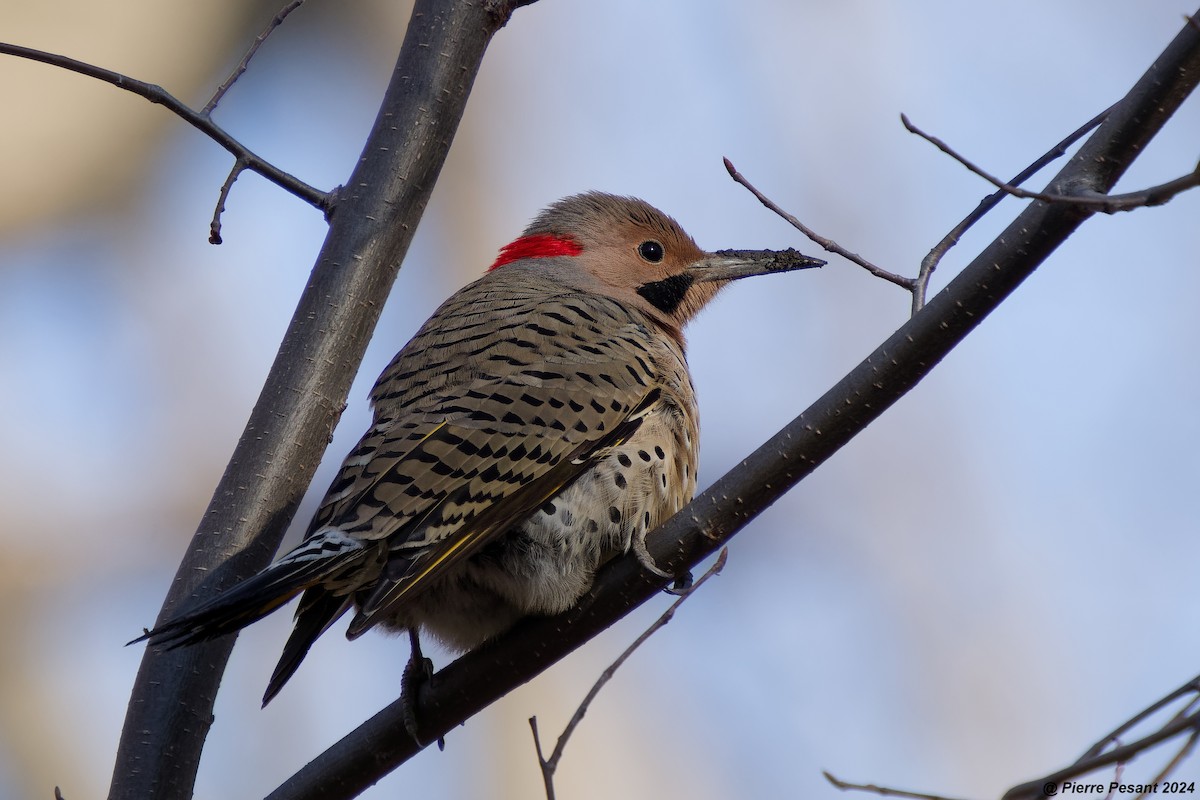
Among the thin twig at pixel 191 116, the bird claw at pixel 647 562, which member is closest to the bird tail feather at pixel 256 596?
the bird claw at pixel 647 562

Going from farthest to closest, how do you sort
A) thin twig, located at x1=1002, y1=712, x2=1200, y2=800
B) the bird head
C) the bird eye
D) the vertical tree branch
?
1. the bird eye
2. the bird head
3. the vertical tree branch
4. thin twig, located at x1=1002, y1=712, x2=1200, y2=800

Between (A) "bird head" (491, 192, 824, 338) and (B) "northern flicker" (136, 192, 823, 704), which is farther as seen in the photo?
(A) "bird head" (491, 192, 824, 338)

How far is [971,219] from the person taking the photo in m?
3.38

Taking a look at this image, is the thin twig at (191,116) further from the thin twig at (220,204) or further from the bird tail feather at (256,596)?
the bird tail feather at (256,596)

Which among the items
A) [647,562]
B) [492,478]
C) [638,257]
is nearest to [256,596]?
[492,478]

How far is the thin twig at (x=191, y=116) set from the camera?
355 centimetres

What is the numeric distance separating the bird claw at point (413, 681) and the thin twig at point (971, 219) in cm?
164

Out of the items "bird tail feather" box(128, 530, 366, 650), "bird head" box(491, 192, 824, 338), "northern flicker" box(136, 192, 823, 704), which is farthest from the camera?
"bird head" box(491, 192, 824, 338)

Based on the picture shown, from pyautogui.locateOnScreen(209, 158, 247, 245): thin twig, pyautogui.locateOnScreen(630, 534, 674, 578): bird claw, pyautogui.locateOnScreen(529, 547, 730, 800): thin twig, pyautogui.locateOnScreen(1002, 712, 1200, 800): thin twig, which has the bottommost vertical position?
pyautogui.locateOnScreen(1002, 712, 1200, 800): thin twig

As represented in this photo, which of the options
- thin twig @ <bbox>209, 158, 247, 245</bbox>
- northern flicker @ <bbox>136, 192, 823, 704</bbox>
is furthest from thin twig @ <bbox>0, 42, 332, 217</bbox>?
northern flicker @ <bbox>136, 192, 823, 704</bbox>

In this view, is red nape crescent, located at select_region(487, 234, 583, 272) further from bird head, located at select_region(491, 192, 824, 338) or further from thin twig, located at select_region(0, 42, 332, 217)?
thin twig, located at select_region(0, 42, 332, 217)

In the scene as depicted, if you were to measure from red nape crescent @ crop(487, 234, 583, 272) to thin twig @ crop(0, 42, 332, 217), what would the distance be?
1520 millimetres

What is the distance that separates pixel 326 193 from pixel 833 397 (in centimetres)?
193

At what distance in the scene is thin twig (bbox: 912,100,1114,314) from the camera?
3.37 metres
